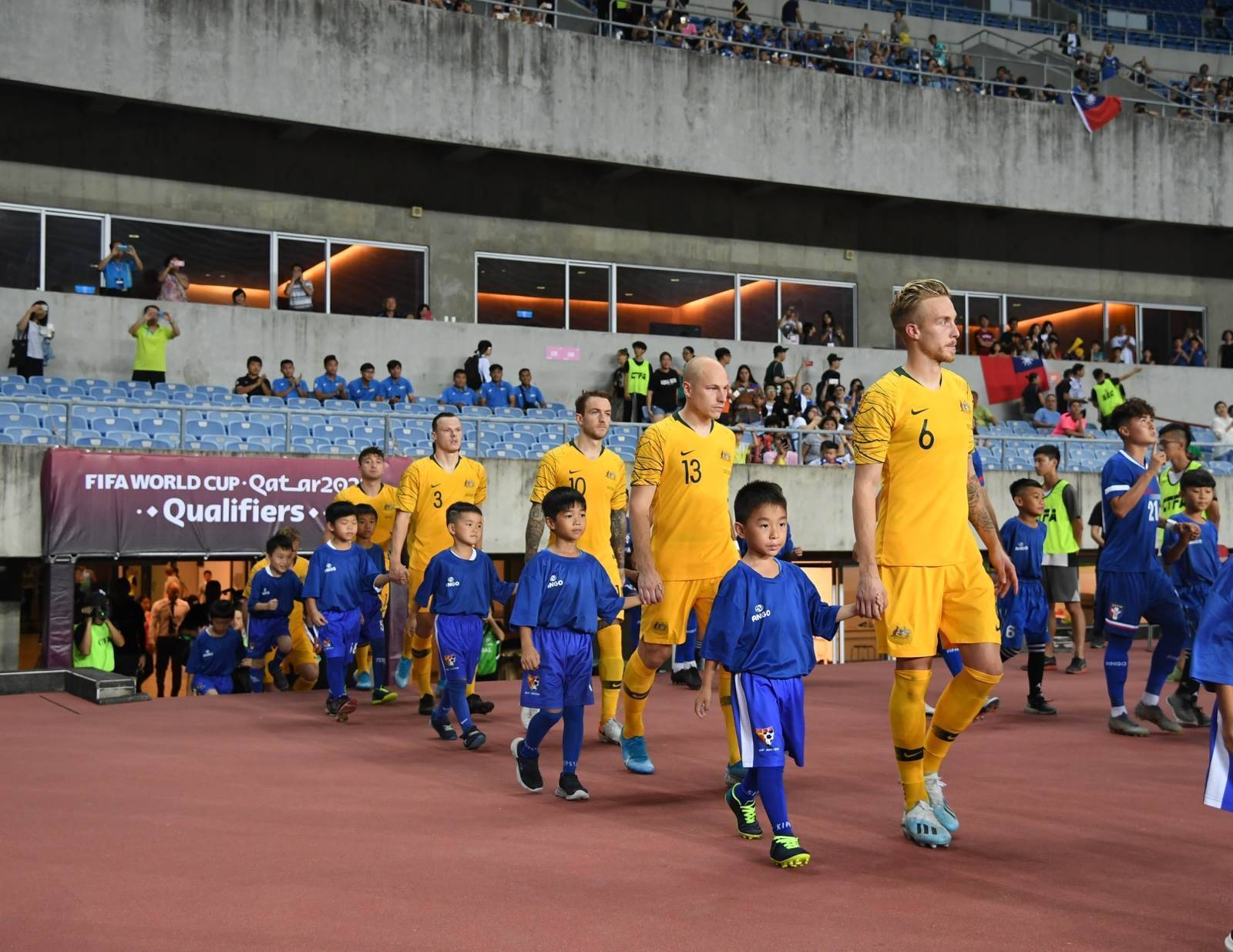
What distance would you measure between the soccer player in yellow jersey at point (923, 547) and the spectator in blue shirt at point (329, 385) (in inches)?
599

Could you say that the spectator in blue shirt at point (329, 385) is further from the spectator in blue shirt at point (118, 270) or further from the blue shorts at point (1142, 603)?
the blue shorts at point (1142, 603)

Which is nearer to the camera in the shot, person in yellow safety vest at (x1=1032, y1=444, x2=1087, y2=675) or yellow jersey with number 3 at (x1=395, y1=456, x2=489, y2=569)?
yellow jersey with number 3 at (x1=395, y1=456, x2=489, y2=569)

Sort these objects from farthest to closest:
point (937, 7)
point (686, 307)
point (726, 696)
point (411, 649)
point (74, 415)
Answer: point (937, 7), point (686, 307), point (74, 415), point (411, 649), point (726, 696)

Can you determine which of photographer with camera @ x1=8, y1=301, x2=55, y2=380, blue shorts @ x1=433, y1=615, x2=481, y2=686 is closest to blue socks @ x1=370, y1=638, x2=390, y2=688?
blue shorts @ x1=433, y1=615, x2=481, y2=686

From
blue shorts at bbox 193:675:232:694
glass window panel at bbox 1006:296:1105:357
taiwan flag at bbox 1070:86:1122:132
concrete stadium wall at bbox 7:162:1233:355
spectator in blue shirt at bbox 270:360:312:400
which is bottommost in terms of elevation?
blue shorts at bbox 193:675:232:694

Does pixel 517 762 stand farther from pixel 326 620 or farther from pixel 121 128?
pixel 121 128

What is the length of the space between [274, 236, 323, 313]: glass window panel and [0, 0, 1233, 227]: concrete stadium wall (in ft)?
8.36

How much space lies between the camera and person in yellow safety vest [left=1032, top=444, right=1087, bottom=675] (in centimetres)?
1392

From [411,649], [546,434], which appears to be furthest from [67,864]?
[546,434]

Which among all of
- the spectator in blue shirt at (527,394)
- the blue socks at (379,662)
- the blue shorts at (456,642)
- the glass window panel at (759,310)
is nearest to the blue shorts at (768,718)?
the blue shorts at (456,642)

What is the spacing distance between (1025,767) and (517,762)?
301 centimetres

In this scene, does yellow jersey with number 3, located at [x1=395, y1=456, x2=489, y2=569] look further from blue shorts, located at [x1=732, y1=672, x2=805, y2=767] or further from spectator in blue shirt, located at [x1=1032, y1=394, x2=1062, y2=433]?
spectator in blue shirt, located at [x1=1032, y1=394, x2=1062, y2=433]

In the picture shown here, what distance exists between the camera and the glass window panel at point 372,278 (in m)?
24.6

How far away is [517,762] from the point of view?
24.6ft
